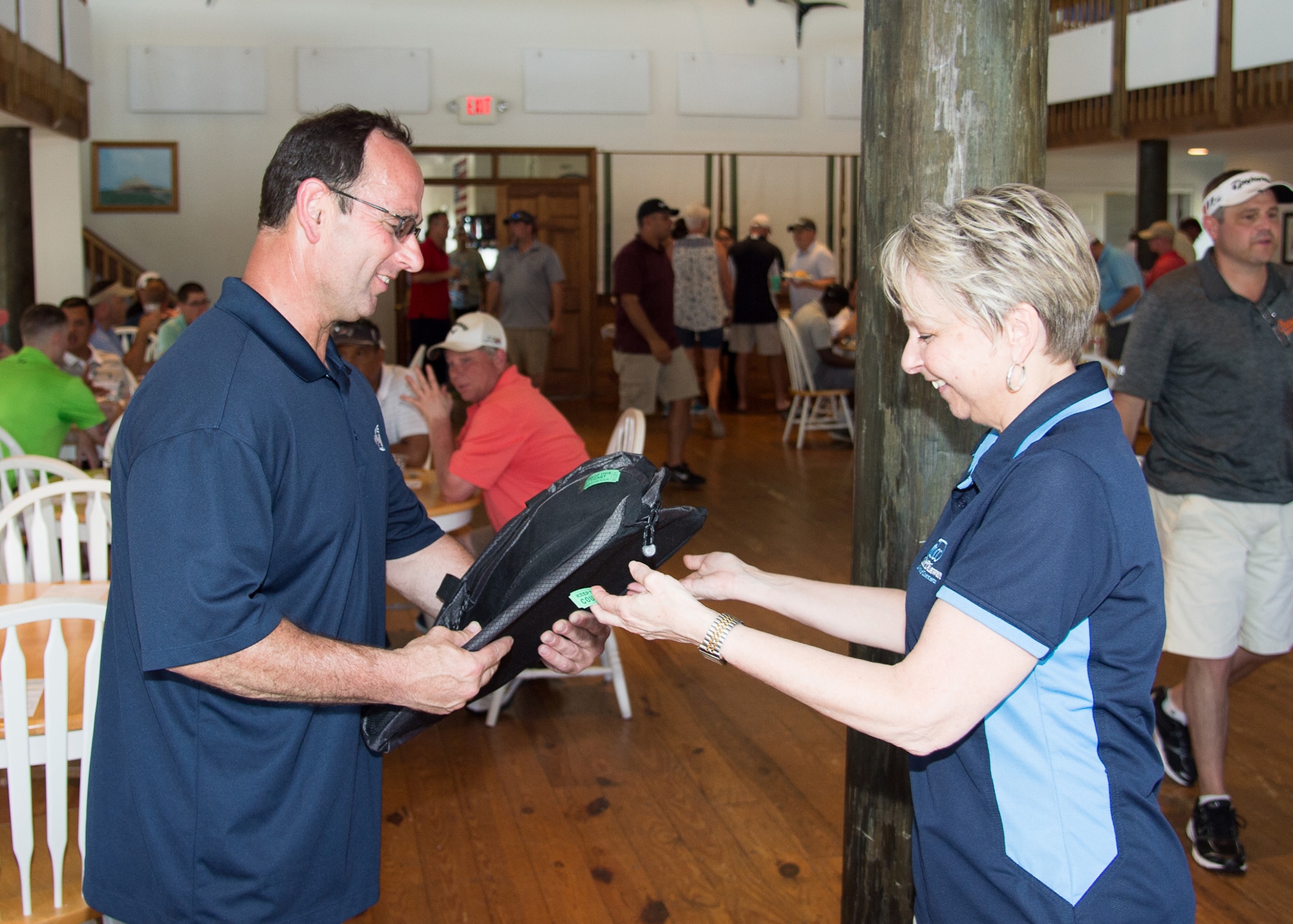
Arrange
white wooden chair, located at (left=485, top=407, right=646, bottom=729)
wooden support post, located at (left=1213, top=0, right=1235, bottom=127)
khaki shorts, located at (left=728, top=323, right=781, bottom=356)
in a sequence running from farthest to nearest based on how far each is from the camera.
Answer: khaki shorts, located at (left=728, top=323, right=781, bottom=356), wooden support post, located at (left=1213, top=0, right=1235, bottom=127), white wooden chair, located at (left=485, top=407, right=646, bottom=729)

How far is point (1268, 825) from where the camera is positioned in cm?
293

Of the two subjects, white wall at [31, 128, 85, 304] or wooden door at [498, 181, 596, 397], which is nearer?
white wall at [31, 128, 85, 304]

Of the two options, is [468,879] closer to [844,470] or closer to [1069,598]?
[1069,598]

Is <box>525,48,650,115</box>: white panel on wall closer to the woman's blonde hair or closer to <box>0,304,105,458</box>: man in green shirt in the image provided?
<box>0,304,105,458</box>: man in green shirt

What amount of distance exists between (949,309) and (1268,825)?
7.71 ft

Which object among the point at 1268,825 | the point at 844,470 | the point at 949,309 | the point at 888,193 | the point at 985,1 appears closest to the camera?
the point at 949,309

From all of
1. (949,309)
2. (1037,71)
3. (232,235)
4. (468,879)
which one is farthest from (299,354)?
(232,235)

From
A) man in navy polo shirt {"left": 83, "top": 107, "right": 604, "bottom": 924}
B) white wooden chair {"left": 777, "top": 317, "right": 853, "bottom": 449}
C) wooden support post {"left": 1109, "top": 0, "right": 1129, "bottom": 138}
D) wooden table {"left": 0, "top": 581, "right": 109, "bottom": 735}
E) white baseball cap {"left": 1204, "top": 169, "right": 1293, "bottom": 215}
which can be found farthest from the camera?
wooden support post {"left": 1109, "top": 0, "right": 1129, "bottom": 138}

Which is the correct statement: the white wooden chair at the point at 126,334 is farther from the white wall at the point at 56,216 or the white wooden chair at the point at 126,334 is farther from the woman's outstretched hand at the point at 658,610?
the woman's outstretched hand at the point at 658,610

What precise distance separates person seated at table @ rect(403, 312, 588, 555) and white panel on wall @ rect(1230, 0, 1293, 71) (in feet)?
27.9

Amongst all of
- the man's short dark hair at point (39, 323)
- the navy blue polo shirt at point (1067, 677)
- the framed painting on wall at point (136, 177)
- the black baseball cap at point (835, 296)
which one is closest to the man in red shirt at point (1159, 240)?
the black baseball cap at point (835, 296)

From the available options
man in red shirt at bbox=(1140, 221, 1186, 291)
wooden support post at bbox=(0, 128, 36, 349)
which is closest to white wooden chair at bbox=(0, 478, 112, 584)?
wooden support post at bbox=(0, 128, 36, 349)

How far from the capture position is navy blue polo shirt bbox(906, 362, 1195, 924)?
1.19 metres

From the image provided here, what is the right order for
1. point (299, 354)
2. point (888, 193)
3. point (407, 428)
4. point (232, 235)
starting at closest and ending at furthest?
point (299, 354) → point (888, 193) → point (407, 428) → point (232, 235)
